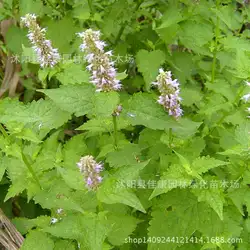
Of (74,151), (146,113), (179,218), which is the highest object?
(146,113)

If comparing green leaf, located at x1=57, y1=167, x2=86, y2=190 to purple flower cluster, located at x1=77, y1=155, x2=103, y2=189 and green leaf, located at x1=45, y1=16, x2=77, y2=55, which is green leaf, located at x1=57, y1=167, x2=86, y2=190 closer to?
purple flower cluster, located at x1=77, y1=155, x2=103, y2=189

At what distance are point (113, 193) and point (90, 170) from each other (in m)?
0.17

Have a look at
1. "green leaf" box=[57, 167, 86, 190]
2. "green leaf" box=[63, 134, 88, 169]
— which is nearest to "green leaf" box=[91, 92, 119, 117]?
"green leaf" box=[57, 167, 86, 190]

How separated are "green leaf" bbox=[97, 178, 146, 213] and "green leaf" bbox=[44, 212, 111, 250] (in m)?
0.13

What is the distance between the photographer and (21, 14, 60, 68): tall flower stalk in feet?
7.25

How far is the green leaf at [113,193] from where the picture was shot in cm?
192

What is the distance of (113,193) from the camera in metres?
1.95

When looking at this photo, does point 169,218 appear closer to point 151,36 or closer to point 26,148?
point 26,148

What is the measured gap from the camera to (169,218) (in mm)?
2393

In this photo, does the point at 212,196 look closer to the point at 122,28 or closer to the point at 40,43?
the point at 40,43

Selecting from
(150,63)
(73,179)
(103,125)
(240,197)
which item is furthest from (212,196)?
(150,63)

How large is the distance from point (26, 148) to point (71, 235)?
2.67 ft

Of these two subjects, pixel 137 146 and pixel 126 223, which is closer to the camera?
pixel 126 223

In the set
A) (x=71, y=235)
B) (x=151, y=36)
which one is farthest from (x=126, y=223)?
(x=151, y=36)
